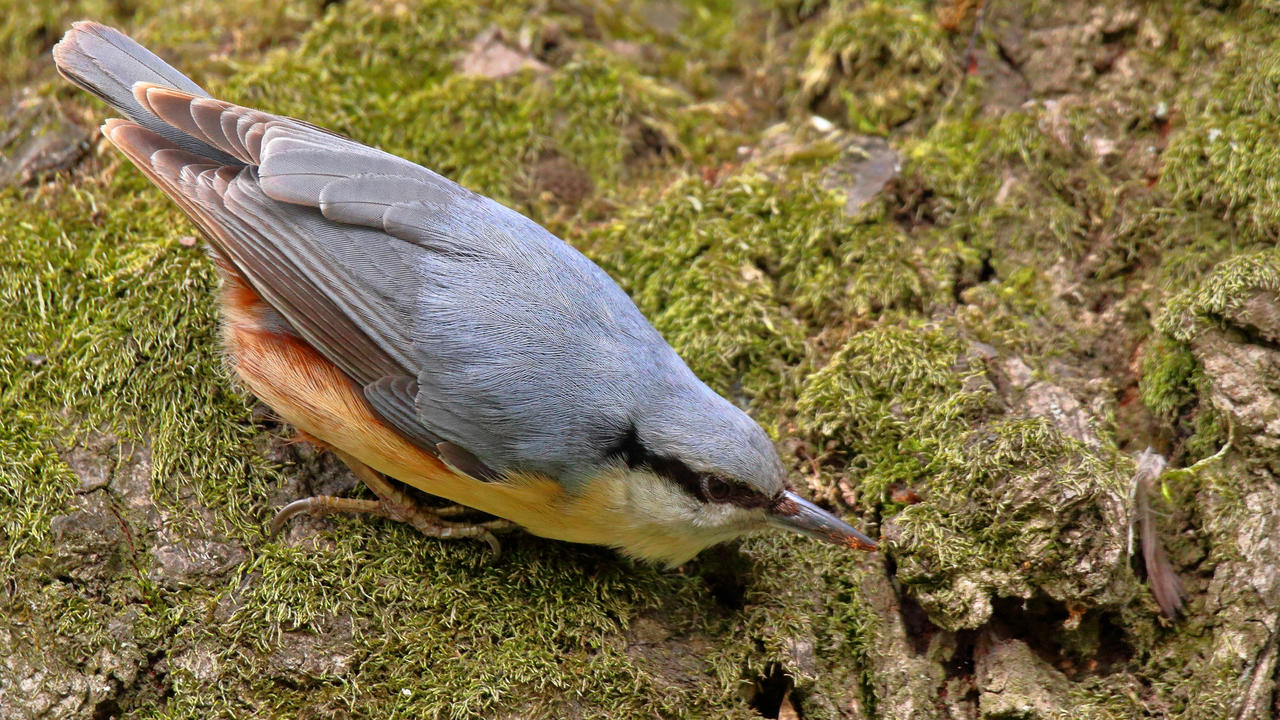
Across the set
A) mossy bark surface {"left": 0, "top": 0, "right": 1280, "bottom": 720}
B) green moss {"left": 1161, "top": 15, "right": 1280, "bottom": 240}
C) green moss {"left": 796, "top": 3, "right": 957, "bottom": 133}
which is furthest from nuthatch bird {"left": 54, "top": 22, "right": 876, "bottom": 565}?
green moss {"left": 1161, "top": 15, "right": 1280, "bottom": 240}

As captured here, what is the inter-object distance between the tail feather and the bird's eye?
2.00 meters

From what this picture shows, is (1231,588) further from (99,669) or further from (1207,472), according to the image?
(99,669)

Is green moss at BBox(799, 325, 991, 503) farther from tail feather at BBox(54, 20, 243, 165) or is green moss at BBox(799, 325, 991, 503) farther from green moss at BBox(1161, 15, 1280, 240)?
tail feather at BBox(54, 20, 243, 165)

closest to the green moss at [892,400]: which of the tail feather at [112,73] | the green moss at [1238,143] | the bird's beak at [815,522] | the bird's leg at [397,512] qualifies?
the bird's beak at [815,522]

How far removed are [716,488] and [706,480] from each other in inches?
1.7

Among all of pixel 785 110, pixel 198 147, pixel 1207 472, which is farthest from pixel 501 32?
pixel 1207 472

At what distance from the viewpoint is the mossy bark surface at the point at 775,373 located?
314 centimetres

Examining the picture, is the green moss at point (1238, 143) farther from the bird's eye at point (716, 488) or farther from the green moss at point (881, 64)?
the bird's eye at point (716, 488)

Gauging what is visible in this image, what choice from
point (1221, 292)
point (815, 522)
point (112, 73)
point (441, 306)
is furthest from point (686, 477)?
point (112, 73)

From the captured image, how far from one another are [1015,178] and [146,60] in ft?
11.3

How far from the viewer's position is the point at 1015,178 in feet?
13.7

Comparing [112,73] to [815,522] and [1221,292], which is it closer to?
[815,522]

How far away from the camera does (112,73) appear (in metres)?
3.57

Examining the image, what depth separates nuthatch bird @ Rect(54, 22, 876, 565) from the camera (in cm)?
320
